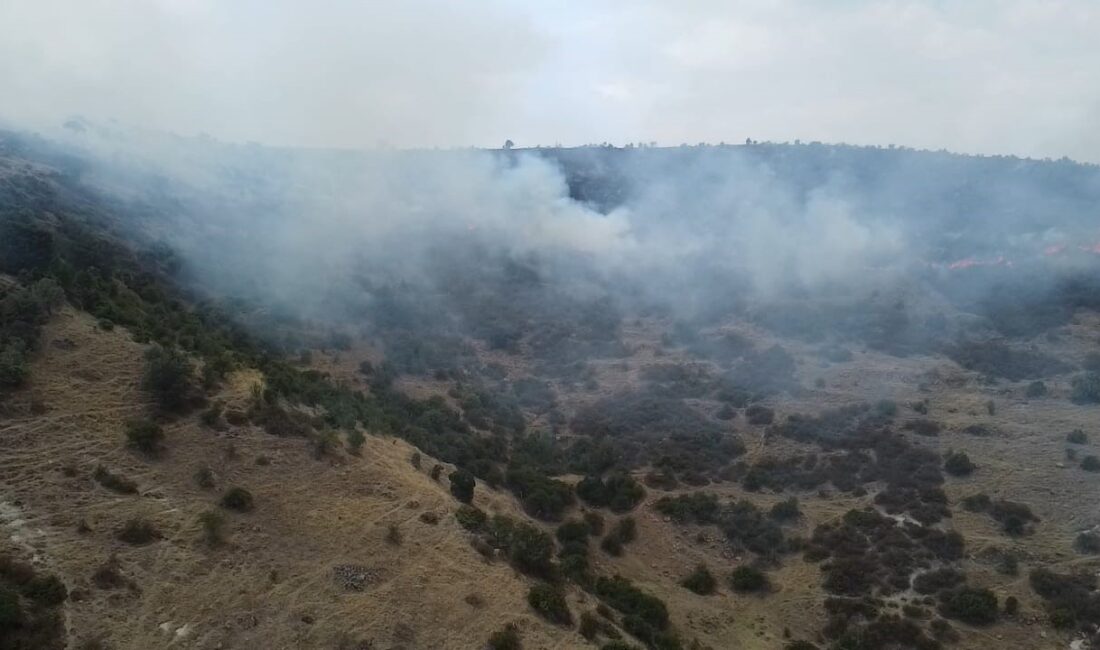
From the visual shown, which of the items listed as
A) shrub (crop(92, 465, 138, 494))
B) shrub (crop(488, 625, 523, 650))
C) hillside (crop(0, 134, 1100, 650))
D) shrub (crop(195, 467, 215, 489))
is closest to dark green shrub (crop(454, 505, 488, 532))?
hillside (crop(0, 134, 1100, 650))

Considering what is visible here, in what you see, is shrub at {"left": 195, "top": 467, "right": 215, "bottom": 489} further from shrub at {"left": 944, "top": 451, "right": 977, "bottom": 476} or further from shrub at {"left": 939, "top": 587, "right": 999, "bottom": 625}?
shrub at {"left": 944, "top": 451, "right": 977, "bottom": 476}

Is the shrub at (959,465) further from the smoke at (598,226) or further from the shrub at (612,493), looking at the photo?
the smoke at (598,226)

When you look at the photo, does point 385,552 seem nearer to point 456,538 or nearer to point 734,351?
point 456,538

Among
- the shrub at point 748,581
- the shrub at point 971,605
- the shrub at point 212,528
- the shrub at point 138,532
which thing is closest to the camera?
the shrub at point 138,532

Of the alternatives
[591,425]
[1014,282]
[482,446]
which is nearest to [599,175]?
[1014,282]

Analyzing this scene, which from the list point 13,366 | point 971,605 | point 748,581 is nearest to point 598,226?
point 748,581

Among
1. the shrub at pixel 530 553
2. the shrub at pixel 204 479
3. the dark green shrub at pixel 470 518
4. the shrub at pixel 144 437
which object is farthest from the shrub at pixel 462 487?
the shrub at pixel 144 437
